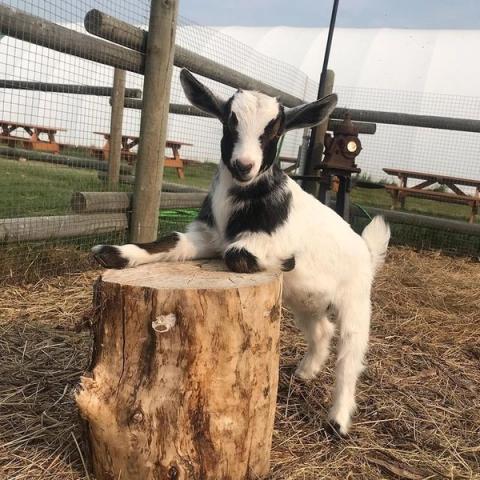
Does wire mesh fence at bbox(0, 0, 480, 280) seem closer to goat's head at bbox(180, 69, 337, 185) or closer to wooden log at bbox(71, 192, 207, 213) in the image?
wooden log at bbox(71, 192, 207, 213)

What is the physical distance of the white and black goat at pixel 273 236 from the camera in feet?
7.38

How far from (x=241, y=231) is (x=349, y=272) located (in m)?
0.60

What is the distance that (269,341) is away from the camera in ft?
6.75

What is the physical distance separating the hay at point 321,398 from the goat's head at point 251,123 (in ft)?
2.86

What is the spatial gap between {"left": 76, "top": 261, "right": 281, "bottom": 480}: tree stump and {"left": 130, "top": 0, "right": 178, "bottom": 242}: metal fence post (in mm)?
2166

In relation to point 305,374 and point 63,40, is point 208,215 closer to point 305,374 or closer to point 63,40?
point 305,374

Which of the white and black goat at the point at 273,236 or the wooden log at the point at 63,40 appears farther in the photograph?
the wooden log at the point at 63,40

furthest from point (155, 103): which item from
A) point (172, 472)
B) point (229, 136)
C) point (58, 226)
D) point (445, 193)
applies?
point (445, 193)

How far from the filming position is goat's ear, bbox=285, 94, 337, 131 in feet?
8.16

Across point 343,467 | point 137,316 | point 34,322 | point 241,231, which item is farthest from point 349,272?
point 34,322

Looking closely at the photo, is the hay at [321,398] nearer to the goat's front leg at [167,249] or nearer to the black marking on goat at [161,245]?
the goat's front leg at [167,249]

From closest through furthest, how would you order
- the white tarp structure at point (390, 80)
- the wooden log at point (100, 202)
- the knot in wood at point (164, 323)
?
1. the knot in wood at point (164, 323)
2. the wooden log at point (100, 202)
3. the white tarp structure at point (390, 80)

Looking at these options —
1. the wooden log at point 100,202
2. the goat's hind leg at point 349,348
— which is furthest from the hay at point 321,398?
the wooden log at point 100,202

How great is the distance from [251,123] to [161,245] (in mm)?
636
